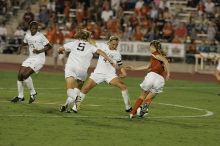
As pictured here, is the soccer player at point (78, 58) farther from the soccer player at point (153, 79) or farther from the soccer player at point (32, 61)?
the soccer player at point (32, 61)

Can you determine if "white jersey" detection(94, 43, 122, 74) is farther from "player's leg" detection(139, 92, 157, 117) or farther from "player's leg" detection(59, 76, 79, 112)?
"player's leg" detection(139, 92, 157, 117)

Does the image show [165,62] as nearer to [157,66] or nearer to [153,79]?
[157,66]

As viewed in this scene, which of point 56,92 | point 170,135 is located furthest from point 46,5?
point 170,135

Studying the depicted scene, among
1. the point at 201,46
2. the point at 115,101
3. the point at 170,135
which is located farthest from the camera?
the point at 201,46

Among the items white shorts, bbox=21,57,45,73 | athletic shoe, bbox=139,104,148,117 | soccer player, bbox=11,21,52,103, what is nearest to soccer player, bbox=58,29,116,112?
athletic shoe, bbox=139,104,148,117

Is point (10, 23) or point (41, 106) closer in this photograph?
point (41, 106)

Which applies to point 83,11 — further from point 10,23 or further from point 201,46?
point 201,46

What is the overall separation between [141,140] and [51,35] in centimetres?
2301

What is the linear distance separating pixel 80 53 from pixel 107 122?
2241mm

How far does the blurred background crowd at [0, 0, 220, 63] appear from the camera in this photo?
3475 centimetres

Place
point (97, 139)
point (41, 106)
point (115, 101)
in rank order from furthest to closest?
point (115, 101) < point (41, 106) < point (97, 139)

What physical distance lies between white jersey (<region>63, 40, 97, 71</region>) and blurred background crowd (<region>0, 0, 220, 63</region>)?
1721cm

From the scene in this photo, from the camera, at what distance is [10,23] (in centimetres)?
4075

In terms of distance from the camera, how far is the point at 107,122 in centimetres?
1566
